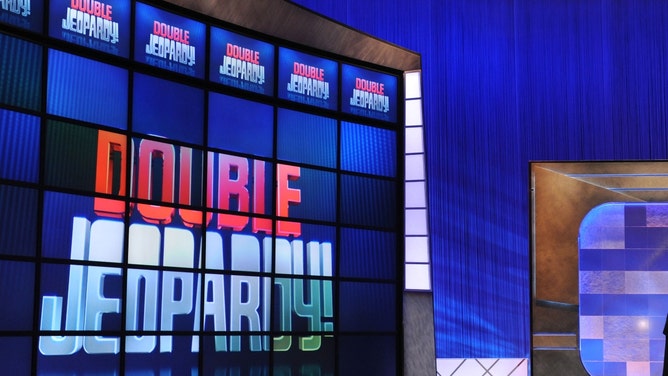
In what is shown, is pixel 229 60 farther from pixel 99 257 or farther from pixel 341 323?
pixel 341 323

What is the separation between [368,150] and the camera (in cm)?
1032

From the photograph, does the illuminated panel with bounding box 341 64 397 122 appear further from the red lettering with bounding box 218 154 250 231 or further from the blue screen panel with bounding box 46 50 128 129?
the blue screen panel with bounding box 46 50 128 129

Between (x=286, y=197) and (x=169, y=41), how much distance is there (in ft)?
6.52

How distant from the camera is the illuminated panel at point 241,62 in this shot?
869cm

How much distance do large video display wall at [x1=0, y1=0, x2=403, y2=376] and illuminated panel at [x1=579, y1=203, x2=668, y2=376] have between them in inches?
87.8

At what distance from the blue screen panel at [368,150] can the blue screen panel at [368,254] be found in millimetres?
680

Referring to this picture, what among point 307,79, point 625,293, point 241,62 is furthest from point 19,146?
point 625,293

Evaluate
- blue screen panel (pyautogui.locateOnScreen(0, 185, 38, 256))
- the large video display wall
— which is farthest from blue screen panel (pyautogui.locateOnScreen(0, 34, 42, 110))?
blue screen panel (pyautogui.locateOnScreen(0, 185, 38, 256))

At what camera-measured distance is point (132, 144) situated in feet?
25.7

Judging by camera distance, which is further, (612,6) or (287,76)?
(612,6)

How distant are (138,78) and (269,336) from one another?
2753 mm

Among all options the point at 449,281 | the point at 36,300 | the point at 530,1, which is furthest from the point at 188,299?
the point at 530,1

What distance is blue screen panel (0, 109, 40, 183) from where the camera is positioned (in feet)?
22.4

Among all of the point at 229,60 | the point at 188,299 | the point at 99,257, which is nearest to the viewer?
the point at 99,257
